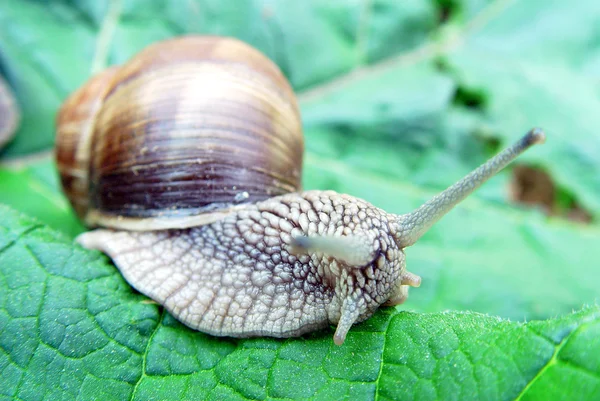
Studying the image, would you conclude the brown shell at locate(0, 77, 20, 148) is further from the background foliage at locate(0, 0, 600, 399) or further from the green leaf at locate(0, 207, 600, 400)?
the green leaf at locate(0, 207, 600, 400)

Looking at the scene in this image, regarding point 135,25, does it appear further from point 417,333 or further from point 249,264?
point 417,333

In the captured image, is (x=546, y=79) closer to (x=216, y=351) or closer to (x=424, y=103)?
(x=424, y=103)

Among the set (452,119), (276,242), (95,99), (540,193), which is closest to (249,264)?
(276,242)

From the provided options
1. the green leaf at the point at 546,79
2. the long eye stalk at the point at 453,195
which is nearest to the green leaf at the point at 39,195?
the long eye stalk at the point at 453,195

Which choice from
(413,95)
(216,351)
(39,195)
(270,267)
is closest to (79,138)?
(39,195)

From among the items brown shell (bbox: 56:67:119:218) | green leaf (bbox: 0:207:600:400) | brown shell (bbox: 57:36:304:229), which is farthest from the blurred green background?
green leaf (bbox: 0:207:600:400)

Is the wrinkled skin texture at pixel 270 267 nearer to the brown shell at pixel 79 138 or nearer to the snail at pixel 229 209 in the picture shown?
the snail at pixel 229 209
